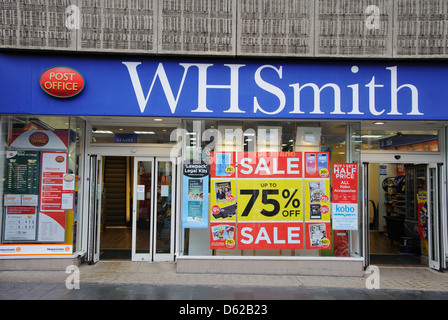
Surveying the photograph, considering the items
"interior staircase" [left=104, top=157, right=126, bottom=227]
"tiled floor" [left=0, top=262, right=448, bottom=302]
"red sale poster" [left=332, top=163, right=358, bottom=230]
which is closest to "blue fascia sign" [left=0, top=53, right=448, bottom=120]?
"red sale poster" [left=332, top=163, right=358, bottom=230]

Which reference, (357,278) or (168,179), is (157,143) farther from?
(357,278)

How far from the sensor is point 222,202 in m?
6.96

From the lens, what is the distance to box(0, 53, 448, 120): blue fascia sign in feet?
22.1

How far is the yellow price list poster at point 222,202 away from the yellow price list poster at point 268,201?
0.14m

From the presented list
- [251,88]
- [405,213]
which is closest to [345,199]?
[251,88]

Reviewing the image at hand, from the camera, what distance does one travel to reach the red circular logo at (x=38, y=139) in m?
7.05

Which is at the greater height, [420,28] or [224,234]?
[420,28]

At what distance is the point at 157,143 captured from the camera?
→ 7.74 metres

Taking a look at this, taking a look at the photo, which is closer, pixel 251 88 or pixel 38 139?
pixel 251 88

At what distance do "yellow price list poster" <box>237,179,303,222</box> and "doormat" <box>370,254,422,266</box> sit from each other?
8.65 feet

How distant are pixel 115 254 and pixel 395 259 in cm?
668

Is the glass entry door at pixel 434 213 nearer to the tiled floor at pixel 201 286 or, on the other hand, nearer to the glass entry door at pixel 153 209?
the tiled floor at pixel 201 286

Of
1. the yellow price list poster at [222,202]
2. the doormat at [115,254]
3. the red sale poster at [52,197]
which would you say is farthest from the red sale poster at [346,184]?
the red sale poster at [52,197]

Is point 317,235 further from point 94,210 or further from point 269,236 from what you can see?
point 94,210
